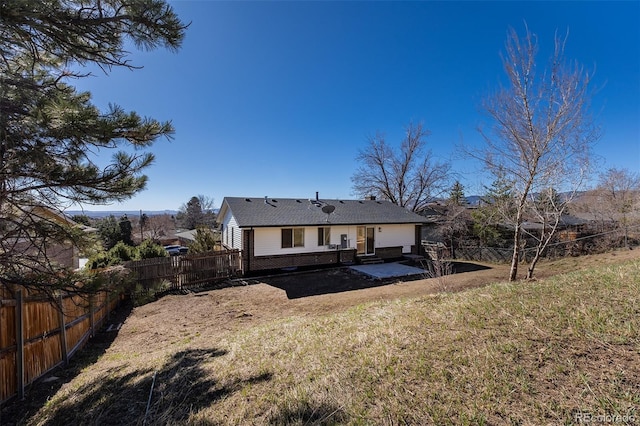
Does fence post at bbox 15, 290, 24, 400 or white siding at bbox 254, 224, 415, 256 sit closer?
fence post at bbox 15, 290, 24, 400

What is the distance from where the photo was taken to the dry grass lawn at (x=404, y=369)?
8.03ft

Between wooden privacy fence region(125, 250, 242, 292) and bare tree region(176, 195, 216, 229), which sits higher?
bare tree region(176, 195, 216, 229)

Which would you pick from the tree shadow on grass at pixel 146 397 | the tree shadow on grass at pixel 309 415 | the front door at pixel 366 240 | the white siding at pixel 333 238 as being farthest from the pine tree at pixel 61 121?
the front door at pixel 366 240

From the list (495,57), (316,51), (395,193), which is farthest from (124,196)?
(395,193)

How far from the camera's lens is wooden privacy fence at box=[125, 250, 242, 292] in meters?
A: 11.0

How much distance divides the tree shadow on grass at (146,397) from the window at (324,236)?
12027 mm

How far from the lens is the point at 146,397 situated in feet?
11.0

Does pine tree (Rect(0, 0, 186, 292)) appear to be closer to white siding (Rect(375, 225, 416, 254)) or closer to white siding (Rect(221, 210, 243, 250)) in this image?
white siding (Rect(221, 210, 243, 250))

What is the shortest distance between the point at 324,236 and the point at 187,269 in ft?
24.7

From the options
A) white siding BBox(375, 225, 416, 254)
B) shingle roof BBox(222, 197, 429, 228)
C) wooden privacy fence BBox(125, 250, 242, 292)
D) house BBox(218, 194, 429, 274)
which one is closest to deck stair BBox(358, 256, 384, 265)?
house BBox(218, 194, 429, 274)

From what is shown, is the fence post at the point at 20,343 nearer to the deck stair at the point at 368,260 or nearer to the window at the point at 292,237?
the window at the point at 292,237

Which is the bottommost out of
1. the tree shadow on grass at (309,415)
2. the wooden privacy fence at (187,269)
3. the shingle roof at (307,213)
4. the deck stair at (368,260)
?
the deck stair at (368,260)

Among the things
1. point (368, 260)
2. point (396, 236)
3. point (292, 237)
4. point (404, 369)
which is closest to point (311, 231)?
point (292, 237)

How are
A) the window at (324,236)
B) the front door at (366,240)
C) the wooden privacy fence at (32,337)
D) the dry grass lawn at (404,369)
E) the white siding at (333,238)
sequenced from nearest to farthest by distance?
1. the dry grass lawn at (404,369)
2. the wooden privacy fence at (32,337)
3. the white siding at (333,238)
4. the window at (324,236)
5. the front door at (366,240)
